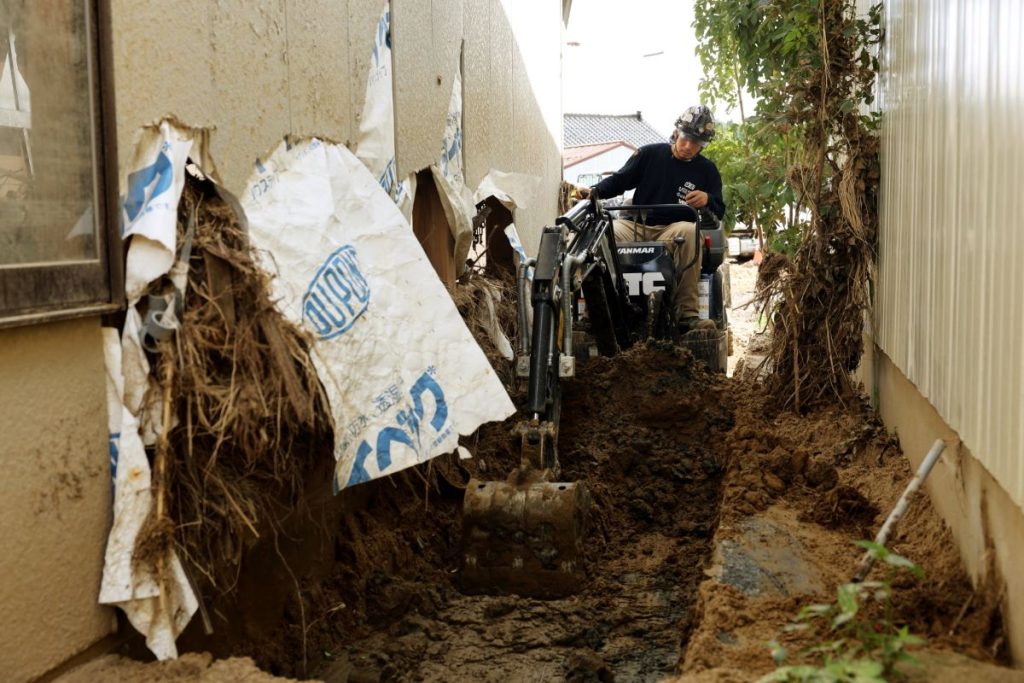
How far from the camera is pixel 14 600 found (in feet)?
10.4

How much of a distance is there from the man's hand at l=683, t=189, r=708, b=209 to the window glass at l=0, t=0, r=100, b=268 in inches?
259

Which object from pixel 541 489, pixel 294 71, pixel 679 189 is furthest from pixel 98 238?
pixel 679 189

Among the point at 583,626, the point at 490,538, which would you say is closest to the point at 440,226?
the point at 490,538

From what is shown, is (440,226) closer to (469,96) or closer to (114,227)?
(469,96)

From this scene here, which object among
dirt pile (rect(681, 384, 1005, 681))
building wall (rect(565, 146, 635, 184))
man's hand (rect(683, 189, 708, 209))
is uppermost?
building wall (rect(565, 146, 635, 184))

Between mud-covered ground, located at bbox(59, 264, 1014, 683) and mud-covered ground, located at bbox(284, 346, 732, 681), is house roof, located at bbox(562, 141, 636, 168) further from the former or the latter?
mud-covered ground, located at bbox(59, 264, 1014, 683)

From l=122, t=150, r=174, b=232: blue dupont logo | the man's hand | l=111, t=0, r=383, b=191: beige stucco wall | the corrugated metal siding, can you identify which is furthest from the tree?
l=122, t=150, r=174, b=232: blue dupont logo

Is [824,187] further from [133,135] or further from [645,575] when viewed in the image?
[133,135]

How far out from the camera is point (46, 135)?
341 cm

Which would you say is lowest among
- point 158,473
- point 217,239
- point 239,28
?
point 158,473

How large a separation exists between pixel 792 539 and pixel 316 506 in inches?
84.5

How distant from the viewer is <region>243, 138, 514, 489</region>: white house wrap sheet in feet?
13.9

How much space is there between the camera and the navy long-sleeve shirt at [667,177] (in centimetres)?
978

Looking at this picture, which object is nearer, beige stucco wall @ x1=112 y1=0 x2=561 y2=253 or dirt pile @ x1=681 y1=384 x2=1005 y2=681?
dirt pile @ x1=681 y1=384 x2=1005 y2=681
